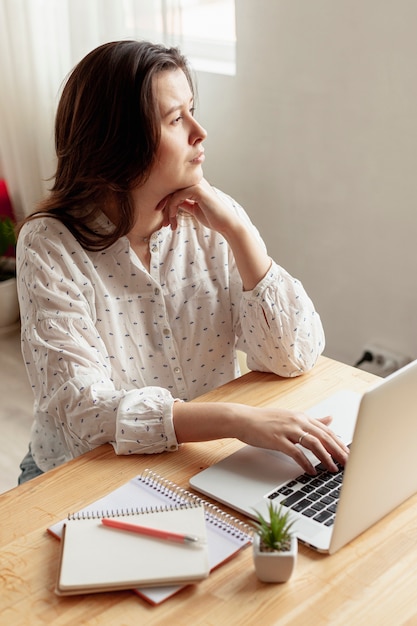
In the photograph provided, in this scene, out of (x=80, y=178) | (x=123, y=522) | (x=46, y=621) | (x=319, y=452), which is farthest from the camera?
(x=80, y=178)

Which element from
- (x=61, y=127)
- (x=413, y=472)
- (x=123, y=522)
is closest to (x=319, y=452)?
(x=413, y=472)

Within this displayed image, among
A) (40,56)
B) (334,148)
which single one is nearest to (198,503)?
(334,148)

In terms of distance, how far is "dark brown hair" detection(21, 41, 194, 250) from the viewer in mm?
1352

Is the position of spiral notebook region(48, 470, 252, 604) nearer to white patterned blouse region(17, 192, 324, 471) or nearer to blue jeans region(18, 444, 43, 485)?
white patterned blouse region(17, 192, 324, 471)

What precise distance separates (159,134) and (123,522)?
2.18 feet

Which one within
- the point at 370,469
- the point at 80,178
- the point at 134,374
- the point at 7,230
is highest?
the point at 80,178

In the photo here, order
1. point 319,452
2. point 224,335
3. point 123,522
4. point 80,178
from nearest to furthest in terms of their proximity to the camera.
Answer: point 123,522 → point 319,452 → point 80,178 → point 224,335

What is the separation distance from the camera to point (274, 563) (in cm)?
94

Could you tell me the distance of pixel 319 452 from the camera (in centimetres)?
116

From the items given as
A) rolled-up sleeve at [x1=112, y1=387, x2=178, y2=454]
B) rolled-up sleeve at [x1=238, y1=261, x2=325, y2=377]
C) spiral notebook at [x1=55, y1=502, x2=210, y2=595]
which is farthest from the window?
spiral notebook at [x1=55, y1=502, x2=210, y2=595]

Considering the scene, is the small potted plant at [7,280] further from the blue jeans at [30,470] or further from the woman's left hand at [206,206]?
the woman's left hand at [206,206]

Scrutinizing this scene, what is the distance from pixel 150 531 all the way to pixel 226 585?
0.12m

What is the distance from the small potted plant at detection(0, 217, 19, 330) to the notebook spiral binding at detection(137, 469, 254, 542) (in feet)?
6.88

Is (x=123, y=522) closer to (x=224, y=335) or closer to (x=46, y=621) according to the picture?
(x=46, y=621)
